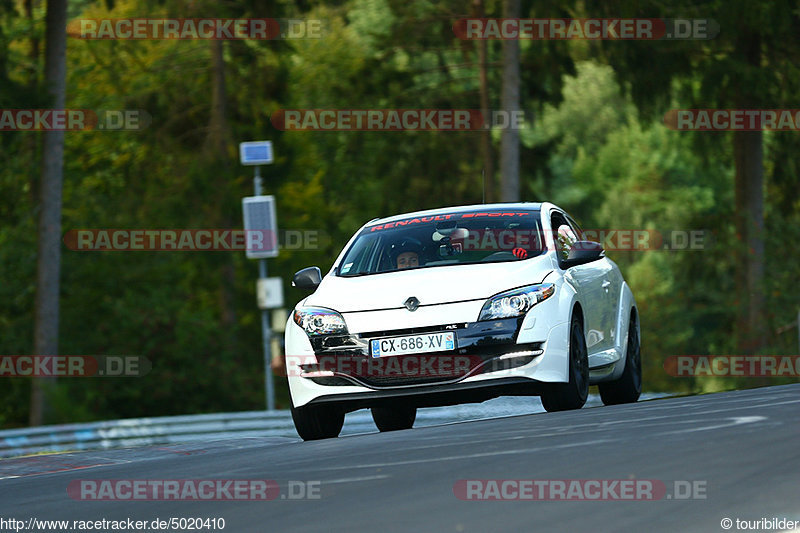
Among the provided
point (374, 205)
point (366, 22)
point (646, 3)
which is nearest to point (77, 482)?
point (646, 3)

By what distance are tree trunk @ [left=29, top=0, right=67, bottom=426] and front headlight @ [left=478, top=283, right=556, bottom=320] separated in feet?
53.5

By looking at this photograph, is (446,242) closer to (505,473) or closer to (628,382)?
(628,382)

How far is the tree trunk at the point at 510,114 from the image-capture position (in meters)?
27.0

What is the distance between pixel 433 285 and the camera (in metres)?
10.3

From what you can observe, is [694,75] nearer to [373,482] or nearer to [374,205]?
[374,205]

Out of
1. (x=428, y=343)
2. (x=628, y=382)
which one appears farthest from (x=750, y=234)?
(x=428, y=343)

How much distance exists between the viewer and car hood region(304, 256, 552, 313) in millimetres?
10227

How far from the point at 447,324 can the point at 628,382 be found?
10.4ft

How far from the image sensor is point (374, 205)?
164ft

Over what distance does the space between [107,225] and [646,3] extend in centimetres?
1506

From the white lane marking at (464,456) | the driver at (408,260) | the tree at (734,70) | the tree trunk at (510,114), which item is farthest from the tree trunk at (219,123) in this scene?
the white lane marking at (464,456)

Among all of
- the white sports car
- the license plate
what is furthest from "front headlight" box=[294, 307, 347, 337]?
the license plate

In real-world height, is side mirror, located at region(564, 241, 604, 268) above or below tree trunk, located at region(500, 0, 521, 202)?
below

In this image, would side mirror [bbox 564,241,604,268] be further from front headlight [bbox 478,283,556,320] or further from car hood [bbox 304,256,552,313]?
front headlight [bbox 478,283,556,320]
